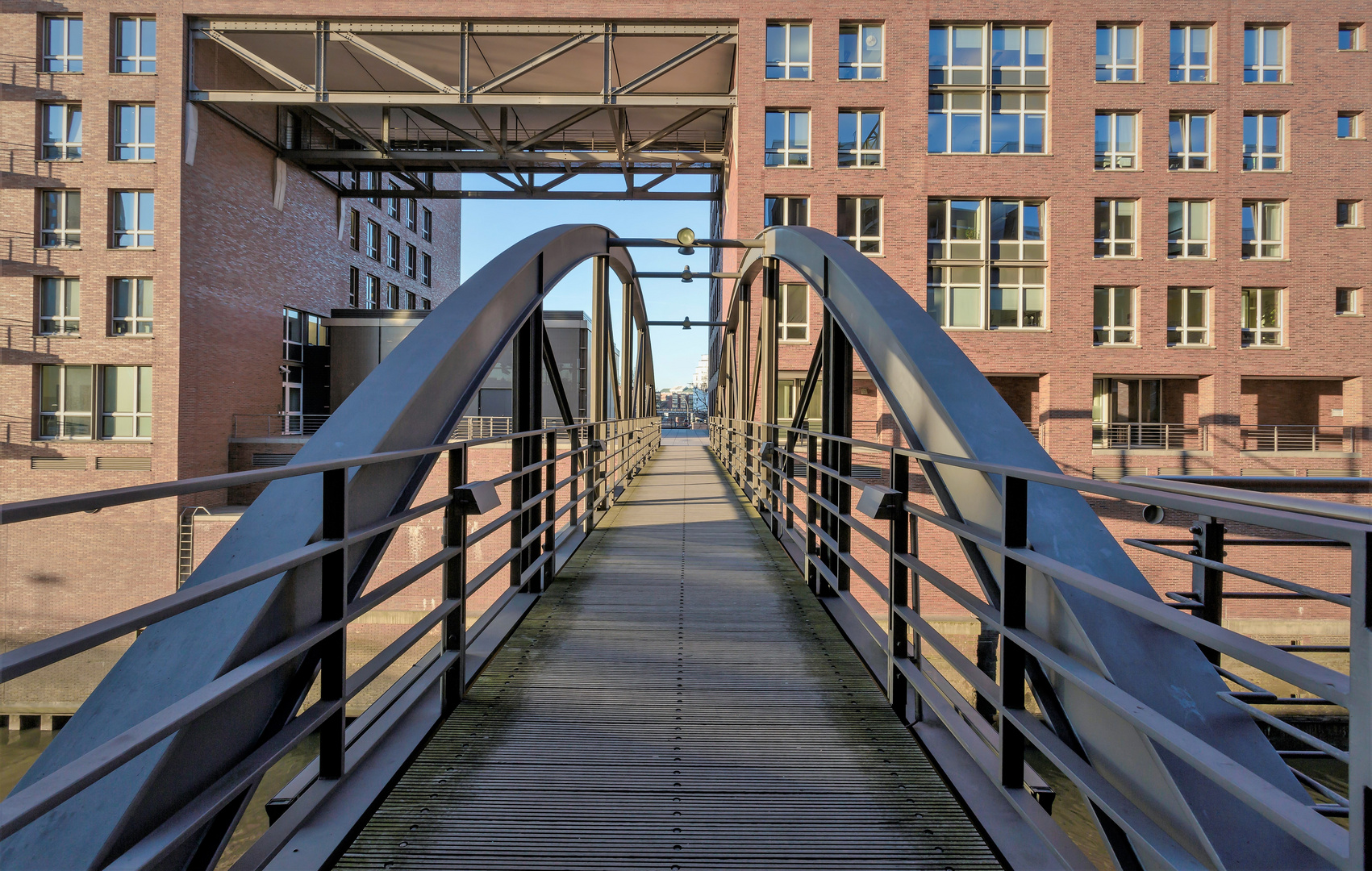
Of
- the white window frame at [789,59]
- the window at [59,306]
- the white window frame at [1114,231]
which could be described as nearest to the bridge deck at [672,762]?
the white window frame at [789,59]

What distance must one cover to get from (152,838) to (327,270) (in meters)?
29.9

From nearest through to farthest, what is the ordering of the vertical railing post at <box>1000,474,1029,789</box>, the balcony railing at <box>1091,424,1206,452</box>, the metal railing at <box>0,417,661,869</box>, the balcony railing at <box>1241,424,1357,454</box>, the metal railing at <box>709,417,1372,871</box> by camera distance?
1. the metal railing at <box>709,417,1372,871</box>
2. the metal railing at <box>0,417,661,869</box>
3. the vertical railing post at <box>1000,474,1029,789</box>
4. the balcony railing at <box>1091,424,1206,452</box>
5. the balcony railing at <box>1241,424,1357,454</box>

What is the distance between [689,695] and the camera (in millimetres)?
3113

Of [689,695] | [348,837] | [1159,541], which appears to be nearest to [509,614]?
[689,695]

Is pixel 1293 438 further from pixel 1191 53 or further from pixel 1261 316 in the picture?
pixel 1191 53

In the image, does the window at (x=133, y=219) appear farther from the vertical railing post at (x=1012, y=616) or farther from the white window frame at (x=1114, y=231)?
the white window frame at (x=1114, y=231)

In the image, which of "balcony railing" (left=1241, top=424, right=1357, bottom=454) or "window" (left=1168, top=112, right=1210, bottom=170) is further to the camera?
"balcony railing" (left=1241, top=424, right=1357, bottom=454)

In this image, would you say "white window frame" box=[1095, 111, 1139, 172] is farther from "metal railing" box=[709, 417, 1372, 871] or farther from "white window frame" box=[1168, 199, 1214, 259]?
"metal railing" box=[709, 417, 1372, 871]

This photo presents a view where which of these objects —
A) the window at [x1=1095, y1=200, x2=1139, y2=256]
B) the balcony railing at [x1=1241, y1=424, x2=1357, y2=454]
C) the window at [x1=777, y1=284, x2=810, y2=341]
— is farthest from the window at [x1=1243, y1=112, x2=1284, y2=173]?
the window at [x1=777, y1=284, x2=810, y2=341]

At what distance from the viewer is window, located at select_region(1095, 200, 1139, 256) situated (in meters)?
20.0

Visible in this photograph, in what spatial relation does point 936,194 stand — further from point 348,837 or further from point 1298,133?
point 348,837

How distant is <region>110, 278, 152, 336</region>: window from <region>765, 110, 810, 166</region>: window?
1820 cm

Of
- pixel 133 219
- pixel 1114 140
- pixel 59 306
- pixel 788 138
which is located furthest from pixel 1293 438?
pixel 59 306

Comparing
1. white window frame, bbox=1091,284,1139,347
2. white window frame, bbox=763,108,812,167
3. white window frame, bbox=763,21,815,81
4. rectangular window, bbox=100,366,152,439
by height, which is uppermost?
white window frame, bbox=763,21,815,81
